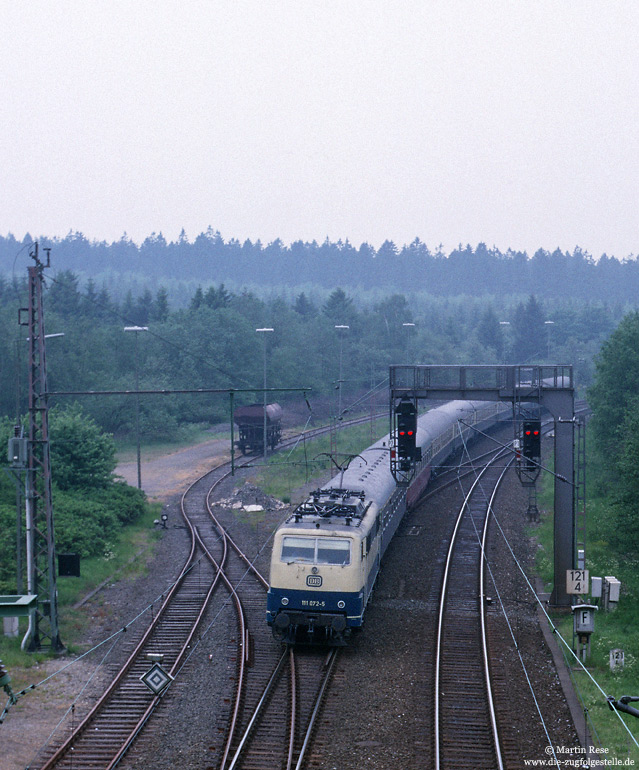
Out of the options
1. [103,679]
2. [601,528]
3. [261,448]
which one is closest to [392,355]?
[261,448]

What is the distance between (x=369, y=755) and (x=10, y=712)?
733cm

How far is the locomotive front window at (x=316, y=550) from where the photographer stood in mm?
18922

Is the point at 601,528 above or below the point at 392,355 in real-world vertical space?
below

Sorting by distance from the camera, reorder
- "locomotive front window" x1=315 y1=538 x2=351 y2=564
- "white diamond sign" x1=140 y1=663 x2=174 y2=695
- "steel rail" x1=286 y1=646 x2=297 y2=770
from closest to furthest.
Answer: "steel rail" x1=286 y1=646 x2=297 y2=770, "white diamond sign" x1=140 y1=663 x2=174 y2=695, "locomotive front window" x1=315 y1=538 x2=351 y2=564

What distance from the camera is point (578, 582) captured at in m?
20.7

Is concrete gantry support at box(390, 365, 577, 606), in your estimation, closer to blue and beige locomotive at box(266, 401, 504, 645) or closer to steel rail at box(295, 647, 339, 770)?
blue and beige locomotive at box(266, 401, 504, 645)

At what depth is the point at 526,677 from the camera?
17.8 metres

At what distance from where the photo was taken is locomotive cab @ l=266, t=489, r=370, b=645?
61.3 ft

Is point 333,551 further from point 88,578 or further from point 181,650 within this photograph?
point 88,578

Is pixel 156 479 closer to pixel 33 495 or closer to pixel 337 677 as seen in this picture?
pixel 33 495

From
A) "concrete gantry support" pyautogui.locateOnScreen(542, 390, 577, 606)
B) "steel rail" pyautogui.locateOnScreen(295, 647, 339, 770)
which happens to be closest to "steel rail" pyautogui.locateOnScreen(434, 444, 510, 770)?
"steel rail" pyautogui.locateOnScreen(295, 647, 339, 770)

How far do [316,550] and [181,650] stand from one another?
3986 mm

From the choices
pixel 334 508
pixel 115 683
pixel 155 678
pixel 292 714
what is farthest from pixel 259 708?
pixel 334 508

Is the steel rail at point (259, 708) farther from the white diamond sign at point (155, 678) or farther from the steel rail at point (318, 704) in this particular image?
the white diamond sign at point (155, 678)
